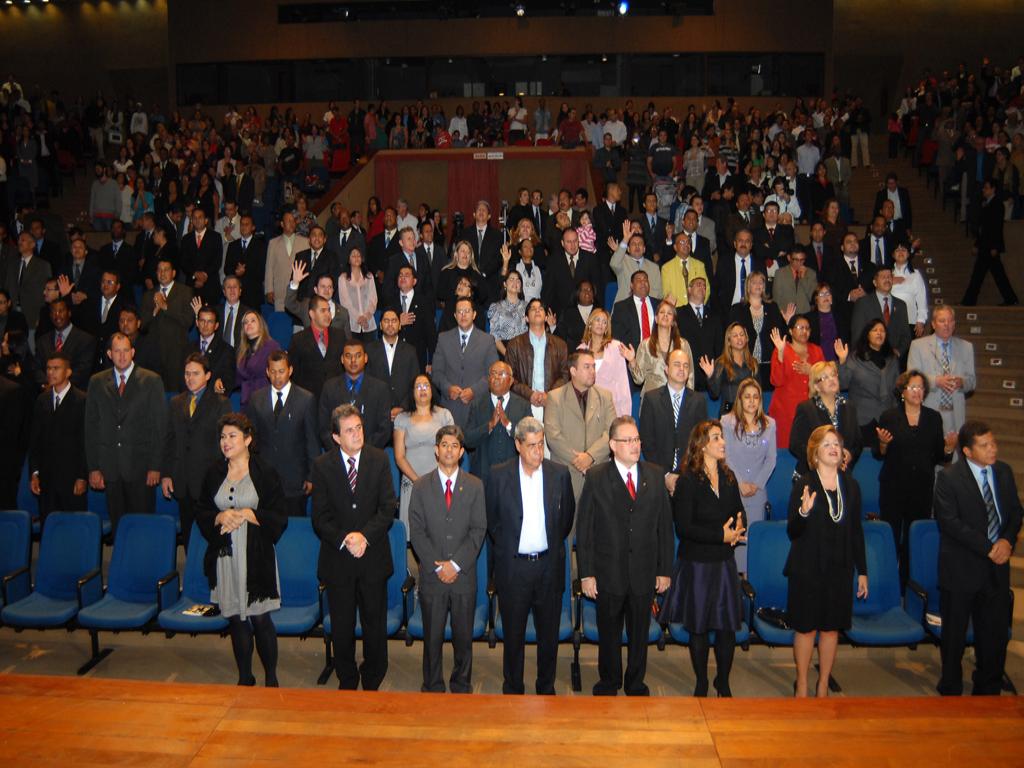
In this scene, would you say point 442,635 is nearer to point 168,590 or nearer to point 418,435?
point 418,435

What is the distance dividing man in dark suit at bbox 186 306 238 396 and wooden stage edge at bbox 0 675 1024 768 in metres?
3.55

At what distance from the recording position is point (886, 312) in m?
8.01

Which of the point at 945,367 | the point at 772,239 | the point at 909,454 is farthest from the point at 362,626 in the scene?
the point at 772,239

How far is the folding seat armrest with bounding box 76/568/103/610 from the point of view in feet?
18.4

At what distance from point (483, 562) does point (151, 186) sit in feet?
36.3

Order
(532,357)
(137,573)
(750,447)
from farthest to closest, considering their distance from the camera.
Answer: (532,357) < (750,447) < (137,573)

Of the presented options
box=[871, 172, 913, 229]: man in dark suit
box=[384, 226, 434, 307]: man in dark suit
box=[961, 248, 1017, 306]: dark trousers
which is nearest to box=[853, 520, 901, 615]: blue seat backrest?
box=[384, 226, 434, 307]: man in dark suit

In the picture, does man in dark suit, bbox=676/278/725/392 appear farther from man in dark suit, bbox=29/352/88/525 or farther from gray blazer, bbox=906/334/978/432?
man in dark suit, bbox=29/352/88/525

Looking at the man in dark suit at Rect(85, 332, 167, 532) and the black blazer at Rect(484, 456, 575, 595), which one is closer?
the black blazer at Rect(484, 456, 575, 595)

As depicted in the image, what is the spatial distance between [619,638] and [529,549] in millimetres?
700

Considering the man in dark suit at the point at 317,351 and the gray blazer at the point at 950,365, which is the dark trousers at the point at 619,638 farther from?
the gray blazer at the point at 950,365

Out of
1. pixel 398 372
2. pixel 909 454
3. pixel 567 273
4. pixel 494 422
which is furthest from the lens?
pixel 567 273

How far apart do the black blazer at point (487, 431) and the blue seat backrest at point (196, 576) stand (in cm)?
188

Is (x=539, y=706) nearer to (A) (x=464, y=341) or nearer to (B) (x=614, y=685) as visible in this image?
(B) (x=614, y=685)
